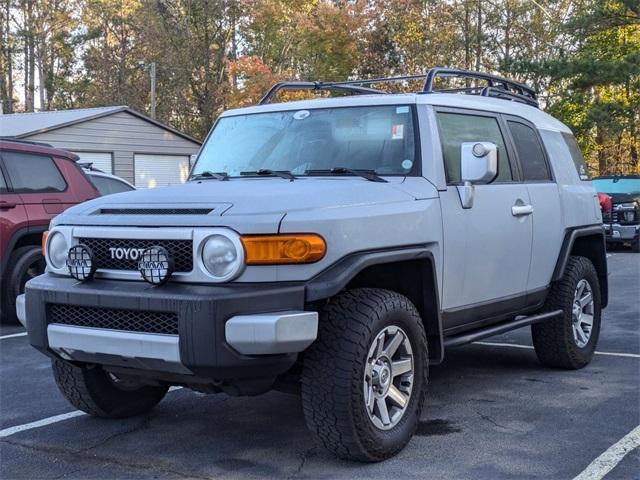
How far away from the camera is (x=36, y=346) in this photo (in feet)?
14.0

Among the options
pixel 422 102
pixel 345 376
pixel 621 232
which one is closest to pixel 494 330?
pixel 422 102

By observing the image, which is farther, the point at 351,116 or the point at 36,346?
the point at 351,116

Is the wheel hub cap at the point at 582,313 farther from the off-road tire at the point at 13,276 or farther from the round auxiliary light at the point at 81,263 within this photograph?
the off-road tire at the point at 13,276

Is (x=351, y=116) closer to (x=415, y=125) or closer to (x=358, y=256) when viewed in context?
(x=415, y=125)

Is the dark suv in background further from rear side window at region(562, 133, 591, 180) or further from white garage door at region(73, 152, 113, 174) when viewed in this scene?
white garage door at region(73, 152, 113, 174)

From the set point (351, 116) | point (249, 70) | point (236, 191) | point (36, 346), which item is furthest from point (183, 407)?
point (249, 70)

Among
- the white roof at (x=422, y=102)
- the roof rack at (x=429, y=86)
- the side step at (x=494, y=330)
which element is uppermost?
the roof rack at (x=429, y=86)

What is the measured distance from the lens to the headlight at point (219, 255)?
3801mm

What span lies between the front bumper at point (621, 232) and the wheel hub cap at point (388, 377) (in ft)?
47.0

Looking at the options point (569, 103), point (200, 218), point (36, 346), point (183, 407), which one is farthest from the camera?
point (569, 103)

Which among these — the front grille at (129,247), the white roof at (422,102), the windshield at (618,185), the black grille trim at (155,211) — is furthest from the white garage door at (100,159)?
the front grille at (129,247)

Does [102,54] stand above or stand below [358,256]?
above

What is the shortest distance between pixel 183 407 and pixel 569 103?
30.8 metres

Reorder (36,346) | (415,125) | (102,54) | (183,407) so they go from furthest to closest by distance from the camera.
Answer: (102,54) < (183,407) < (415,125) < (36,346)
